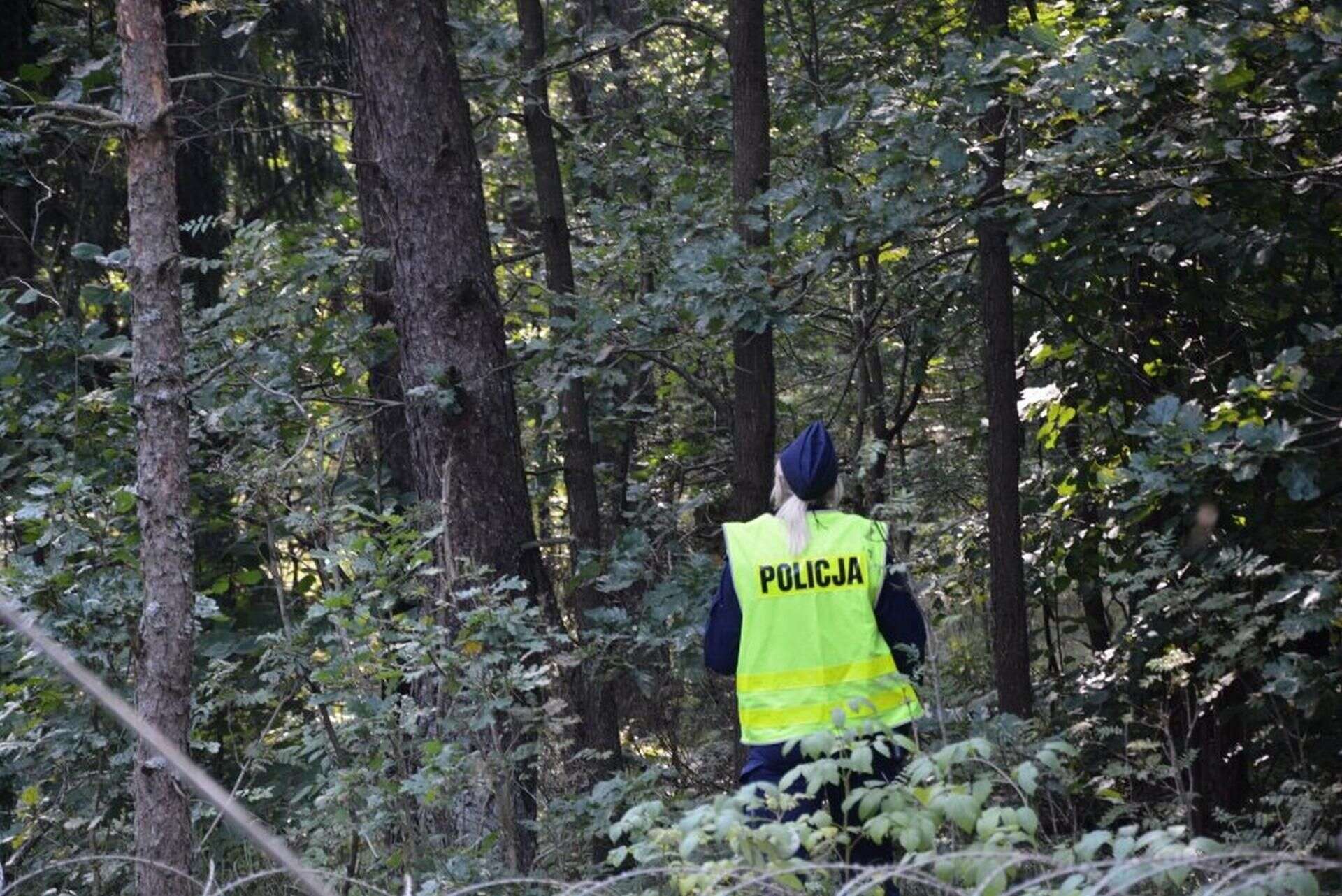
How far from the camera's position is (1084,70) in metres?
5.81

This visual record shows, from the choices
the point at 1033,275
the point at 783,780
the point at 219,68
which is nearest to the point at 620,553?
the point at 1033,275

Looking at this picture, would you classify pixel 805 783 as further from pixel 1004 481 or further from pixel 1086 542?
pixel 1086 542

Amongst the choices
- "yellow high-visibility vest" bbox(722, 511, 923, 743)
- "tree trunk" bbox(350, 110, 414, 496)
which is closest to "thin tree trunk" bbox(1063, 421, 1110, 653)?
"yellow high-visibility vest" bbox(722, 511, 923, 743)

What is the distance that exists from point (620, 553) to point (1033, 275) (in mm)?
2653

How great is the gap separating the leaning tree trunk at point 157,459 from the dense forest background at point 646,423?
2 cm

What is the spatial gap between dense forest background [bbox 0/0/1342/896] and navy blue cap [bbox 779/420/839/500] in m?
0.21

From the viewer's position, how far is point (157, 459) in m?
5.82

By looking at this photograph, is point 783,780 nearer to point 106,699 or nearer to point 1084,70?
point 106,699

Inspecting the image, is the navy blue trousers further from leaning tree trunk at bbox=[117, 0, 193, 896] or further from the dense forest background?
leaning tree trunk at bbox=[117, 0, 193, 896]

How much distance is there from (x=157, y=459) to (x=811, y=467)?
266 cm

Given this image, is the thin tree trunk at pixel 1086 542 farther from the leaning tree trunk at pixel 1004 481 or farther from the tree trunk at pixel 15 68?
the tree trunk at pixel 15 68

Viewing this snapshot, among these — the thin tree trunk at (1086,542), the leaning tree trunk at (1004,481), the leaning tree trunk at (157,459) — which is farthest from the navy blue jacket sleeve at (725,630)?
the thin tree trunk at (1086,542)

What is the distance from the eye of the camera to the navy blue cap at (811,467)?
5.36 metres

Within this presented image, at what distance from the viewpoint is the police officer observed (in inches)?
209
